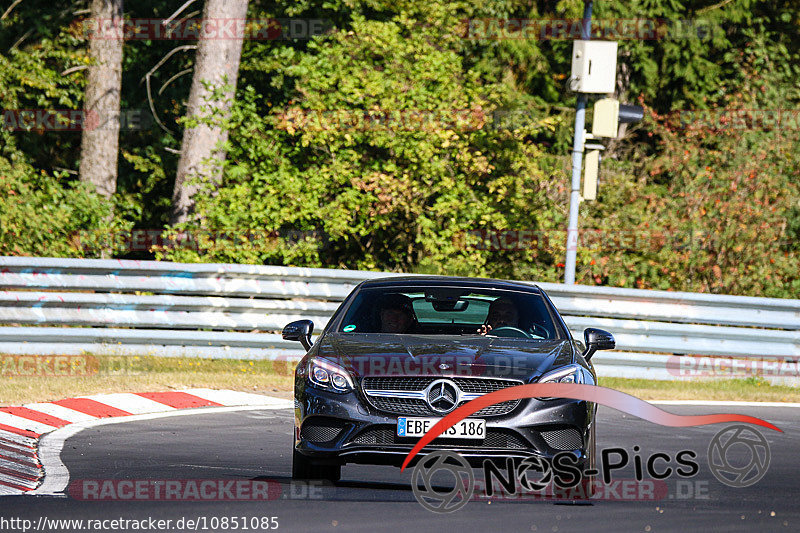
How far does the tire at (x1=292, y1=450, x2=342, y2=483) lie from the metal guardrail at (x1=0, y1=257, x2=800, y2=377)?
21.8ft

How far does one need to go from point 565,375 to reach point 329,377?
1.39 m

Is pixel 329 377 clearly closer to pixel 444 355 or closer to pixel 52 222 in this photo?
pixel 444 355

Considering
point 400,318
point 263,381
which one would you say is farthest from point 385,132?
point 400,318

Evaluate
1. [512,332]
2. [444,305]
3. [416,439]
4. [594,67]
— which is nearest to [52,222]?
[594,67]

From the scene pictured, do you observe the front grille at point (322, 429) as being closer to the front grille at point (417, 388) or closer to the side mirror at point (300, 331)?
the front grille at point (417, 388)

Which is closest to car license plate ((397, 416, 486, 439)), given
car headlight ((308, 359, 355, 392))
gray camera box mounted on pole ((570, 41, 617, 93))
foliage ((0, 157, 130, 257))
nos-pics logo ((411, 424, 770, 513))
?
nos-pics logo ((411, 424, 770, 513))

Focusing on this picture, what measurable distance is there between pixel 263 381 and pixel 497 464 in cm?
692

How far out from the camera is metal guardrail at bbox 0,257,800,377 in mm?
14438

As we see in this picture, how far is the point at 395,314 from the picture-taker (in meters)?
8.98

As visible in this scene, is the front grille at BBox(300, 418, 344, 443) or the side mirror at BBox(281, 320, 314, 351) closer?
the front grille at BBox(300, 418, 344, 443)

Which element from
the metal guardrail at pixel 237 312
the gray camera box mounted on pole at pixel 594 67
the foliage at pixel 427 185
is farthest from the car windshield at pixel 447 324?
the foliage at pixel 427 185

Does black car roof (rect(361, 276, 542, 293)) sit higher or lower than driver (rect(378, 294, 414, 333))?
higher

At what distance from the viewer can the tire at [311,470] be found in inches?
315

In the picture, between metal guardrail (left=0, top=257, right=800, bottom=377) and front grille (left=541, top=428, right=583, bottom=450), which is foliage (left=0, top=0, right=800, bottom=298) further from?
front grille (left=541, top=428, right=583, bottom=450)
